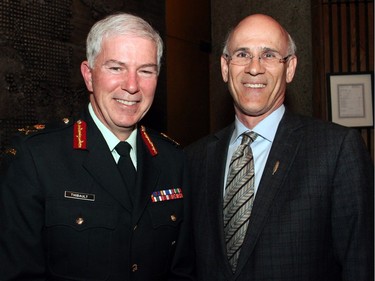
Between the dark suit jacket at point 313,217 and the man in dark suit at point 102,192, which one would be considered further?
the dark suit jacket at point 313,217

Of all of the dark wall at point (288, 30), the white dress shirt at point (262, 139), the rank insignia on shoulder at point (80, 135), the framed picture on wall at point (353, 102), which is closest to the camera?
the rank insignia on shoulder at point (80, 135)

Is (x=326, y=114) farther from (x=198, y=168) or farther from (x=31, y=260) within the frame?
(x=31, y=260)

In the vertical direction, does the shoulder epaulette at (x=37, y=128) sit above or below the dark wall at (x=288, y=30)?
below

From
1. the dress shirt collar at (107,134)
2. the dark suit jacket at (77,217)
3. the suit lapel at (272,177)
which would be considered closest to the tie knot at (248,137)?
the suit lapel at (272,177)

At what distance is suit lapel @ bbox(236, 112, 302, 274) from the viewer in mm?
1783

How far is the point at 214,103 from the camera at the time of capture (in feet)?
17.1

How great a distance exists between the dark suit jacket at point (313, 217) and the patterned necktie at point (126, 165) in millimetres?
411

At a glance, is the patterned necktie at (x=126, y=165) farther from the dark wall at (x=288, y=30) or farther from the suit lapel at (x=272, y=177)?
the dark wall at (x=288, y=30)

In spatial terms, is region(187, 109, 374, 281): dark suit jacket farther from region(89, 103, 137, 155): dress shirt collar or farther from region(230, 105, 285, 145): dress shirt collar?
region(89, 103, 137, 155): dress shirt collar

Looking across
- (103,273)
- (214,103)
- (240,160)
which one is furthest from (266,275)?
(214,103)

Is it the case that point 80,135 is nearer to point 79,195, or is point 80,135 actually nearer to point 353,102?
point 79,195

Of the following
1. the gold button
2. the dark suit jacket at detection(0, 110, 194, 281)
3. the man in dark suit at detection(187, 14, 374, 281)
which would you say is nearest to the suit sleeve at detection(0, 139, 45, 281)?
the dark suit jacket at detection(0, 110, 194, 281)

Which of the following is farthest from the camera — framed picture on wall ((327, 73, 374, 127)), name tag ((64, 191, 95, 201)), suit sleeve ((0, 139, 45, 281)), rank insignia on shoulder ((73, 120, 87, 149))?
framed picture on wall ((327, 73, 374, 127))

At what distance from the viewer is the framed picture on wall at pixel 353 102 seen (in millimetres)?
4242
